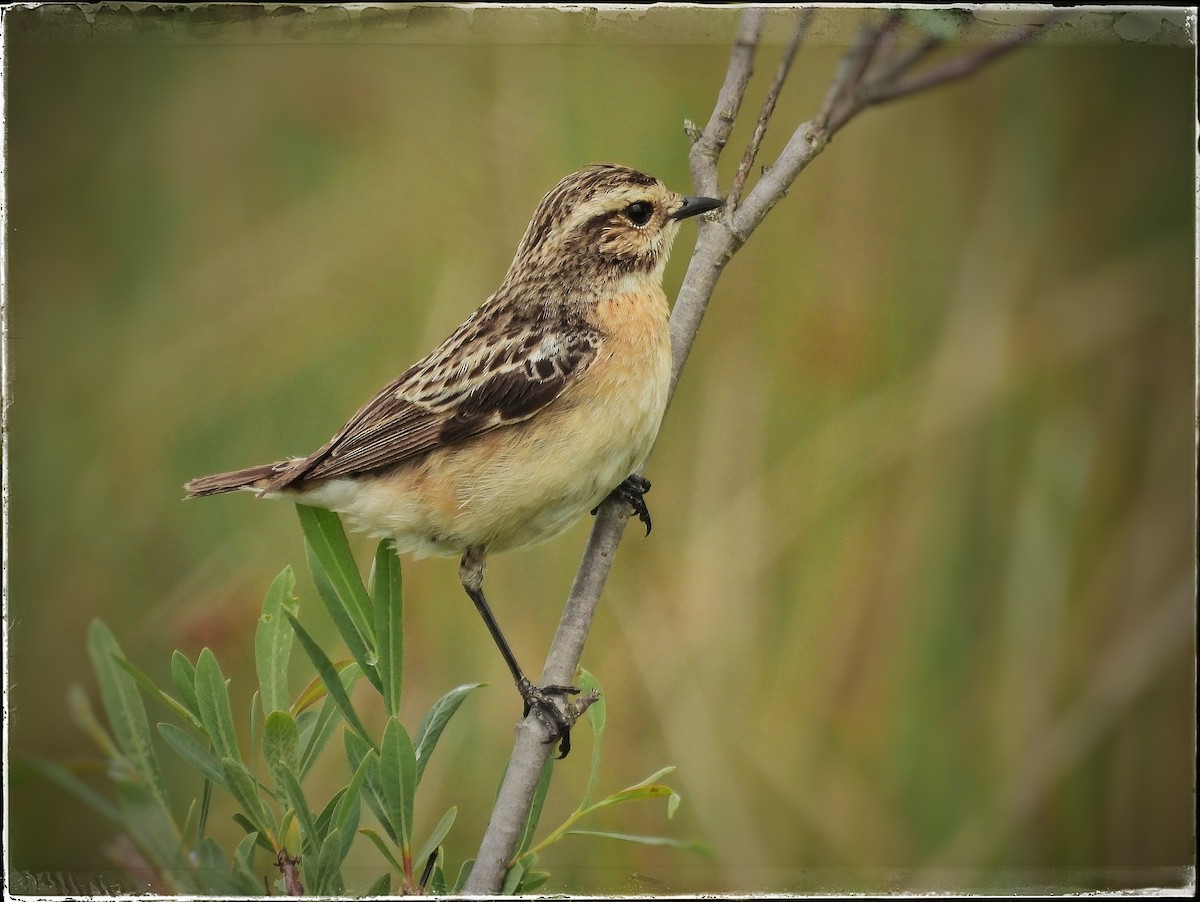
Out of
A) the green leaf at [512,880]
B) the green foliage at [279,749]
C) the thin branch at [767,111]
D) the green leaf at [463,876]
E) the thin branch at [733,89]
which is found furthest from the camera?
the thin branch at [733,89]

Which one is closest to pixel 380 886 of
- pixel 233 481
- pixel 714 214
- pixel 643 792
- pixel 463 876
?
pixel 463 876

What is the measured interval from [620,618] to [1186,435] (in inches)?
67.4

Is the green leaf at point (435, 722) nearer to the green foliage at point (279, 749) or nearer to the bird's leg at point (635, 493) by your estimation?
the green foliage at point (279, 749)

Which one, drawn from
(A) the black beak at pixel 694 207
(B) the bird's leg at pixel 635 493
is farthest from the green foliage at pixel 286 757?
(A) the black beak at pixel 694 207

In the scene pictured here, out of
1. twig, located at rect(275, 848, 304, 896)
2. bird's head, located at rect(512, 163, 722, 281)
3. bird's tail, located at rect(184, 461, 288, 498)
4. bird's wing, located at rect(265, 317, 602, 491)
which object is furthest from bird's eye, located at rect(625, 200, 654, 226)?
twig, located at rect(275, 848, 304, 896)

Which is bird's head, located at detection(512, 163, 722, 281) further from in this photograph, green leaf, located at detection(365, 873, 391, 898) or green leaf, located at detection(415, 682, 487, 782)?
green leaf, located at detection(365, 873, 391, 898)

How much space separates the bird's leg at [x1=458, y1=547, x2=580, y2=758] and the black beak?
104cm

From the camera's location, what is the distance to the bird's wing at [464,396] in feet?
8.94

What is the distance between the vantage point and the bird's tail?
2670mm

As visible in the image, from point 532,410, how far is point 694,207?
0.67m

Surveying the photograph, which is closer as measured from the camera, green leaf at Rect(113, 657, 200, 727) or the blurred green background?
green leaf at Rect(113, 657, 200, 727)

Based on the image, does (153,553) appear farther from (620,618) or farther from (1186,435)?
(1186,435)

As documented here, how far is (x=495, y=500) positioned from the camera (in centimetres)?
268

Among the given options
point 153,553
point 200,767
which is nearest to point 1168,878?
point 200,767
